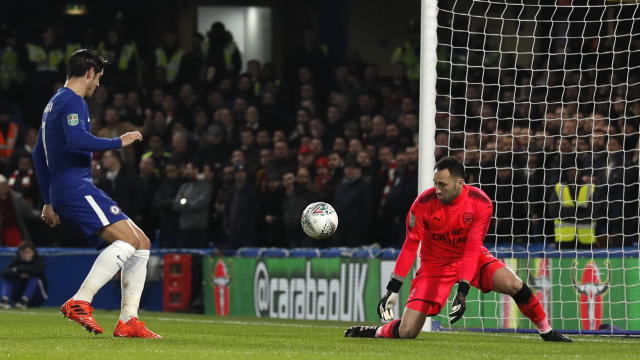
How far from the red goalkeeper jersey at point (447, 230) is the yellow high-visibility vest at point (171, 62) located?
1278cm

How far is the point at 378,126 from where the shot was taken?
688 inches

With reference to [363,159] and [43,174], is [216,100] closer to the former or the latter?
[363,159]

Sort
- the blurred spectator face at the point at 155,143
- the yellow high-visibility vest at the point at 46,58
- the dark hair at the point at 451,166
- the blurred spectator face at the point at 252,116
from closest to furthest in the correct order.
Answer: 1. the dark hair at the point at 451,166
2. the blurred spectator face at the point at 252,116
3. the blurred spectator face at the point at 155,143
4. the yellow high-visibility vest at the point at 46,58

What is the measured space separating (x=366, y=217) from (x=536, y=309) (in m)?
5.88

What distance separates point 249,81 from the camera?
2111cm

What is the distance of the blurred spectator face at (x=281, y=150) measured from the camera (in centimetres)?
1778

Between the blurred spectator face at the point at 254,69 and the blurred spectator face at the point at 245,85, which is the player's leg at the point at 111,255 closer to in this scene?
the blurred spectator face at the point at 245,85

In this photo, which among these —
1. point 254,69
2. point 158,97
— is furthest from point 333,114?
point 158,97

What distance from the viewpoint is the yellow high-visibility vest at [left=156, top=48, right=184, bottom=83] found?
74.9 ft

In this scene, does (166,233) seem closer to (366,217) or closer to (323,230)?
(366,217)

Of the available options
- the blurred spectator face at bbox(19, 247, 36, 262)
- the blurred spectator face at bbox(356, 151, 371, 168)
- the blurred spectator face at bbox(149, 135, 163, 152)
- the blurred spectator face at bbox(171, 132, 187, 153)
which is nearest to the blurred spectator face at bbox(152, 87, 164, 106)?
the blurred spectator face at bbox(149, 135, 163, 152)

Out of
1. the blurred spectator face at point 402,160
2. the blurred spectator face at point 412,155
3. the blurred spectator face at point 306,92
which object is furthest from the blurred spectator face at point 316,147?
the blurred spectator face at point 306,92

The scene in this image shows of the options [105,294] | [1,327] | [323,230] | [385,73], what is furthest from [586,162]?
[385,73]

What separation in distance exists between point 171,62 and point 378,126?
653 centimetres
